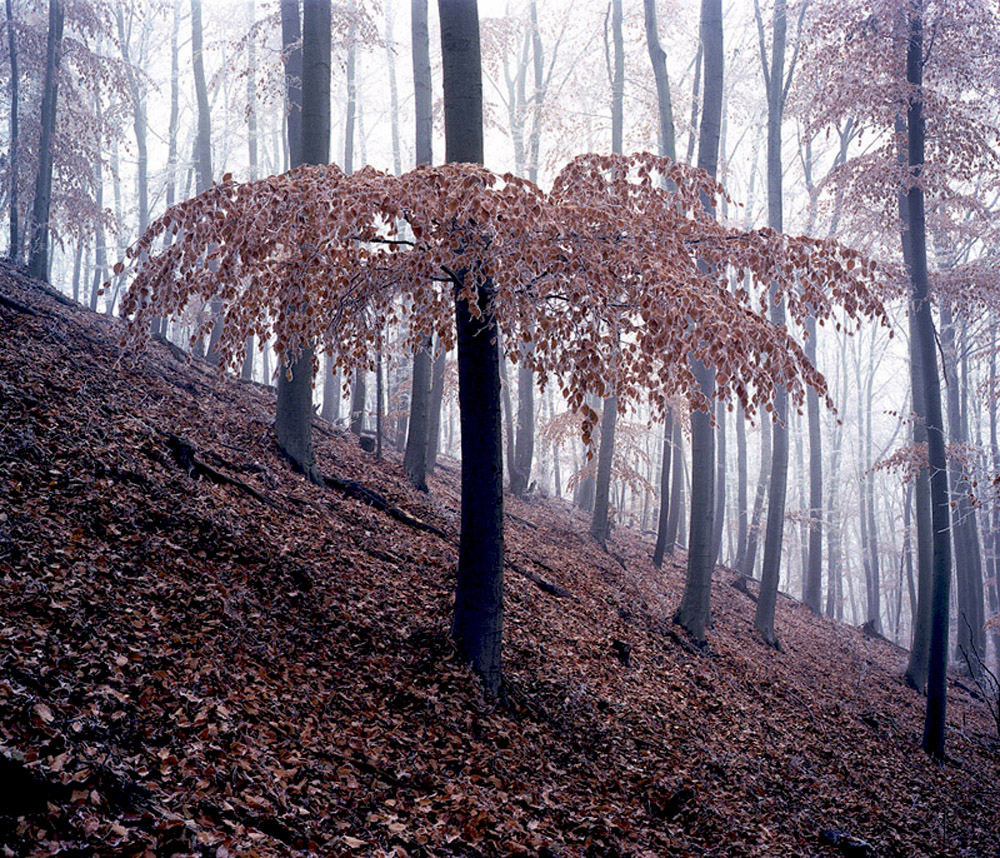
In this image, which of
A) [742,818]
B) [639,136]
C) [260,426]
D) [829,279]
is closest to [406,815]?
[742,818]

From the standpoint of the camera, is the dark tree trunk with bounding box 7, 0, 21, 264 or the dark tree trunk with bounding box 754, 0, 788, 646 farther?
the dark tree trunk with bounding box 7, 0, 21, 264

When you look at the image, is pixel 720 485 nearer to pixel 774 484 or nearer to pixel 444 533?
pixel 774 484

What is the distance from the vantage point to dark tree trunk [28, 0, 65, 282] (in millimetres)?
12883

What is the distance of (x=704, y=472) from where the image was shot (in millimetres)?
10969

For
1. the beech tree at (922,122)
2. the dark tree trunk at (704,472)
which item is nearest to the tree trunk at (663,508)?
the dark tree trunk at (704,472)

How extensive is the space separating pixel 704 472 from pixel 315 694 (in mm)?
7334

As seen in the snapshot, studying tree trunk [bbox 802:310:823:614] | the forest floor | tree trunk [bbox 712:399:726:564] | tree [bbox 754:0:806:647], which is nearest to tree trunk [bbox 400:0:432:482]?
the forest floor

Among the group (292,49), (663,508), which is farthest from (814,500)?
(292,49)

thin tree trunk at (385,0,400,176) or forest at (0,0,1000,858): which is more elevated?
thin tree trunk at (385,0,400,176)

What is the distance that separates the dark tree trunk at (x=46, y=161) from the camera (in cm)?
1288

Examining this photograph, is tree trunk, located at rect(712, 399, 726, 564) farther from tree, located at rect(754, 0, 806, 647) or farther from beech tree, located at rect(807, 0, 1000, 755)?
beech tree, located at rect(807, 0, 1000, 755)

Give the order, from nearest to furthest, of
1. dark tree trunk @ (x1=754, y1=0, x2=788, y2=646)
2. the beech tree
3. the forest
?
the forest → the beech tree → dark tree trunk @ (x1=754, y1=0, x2=788, y2=646)

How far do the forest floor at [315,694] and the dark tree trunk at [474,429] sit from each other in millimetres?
396

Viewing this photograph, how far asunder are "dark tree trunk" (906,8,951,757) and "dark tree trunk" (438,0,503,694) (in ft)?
21.2
